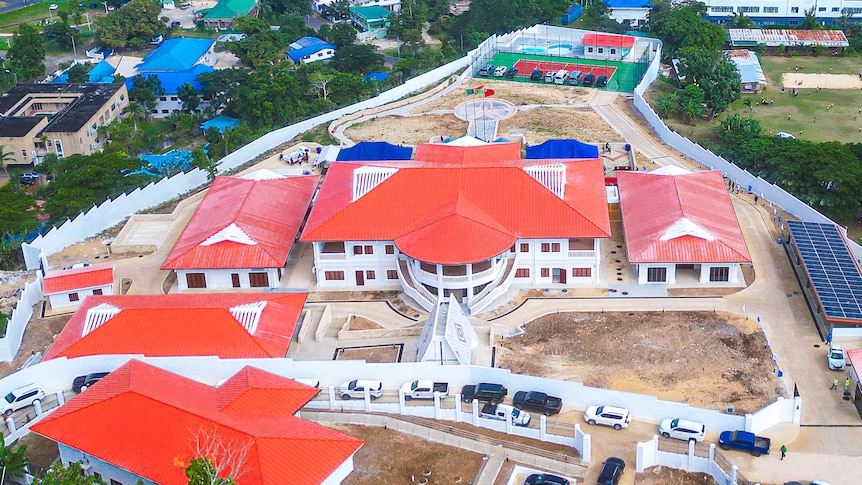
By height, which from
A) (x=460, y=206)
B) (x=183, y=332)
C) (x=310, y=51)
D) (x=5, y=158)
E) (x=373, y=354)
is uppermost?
(x=460, y=206)

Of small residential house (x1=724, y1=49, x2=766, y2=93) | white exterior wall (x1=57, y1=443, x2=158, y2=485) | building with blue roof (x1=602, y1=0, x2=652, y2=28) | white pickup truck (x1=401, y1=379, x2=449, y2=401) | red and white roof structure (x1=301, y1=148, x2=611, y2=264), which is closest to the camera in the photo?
white exterior wall (x1=57, y1=443, x2=158, y2=485)

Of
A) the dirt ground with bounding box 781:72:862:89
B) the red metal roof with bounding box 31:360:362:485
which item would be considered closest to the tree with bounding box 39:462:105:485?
the red metal roof with bounding box 31:360:362:485

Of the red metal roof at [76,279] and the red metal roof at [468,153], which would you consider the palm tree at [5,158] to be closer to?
the red metal roof at [76,279]

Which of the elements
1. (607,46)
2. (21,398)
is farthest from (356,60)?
(21,398)

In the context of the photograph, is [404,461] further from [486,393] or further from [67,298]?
[67,298]

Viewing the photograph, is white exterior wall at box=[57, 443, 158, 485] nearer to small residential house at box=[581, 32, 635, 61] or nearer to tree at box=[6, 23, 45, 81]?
small residential house at box=[581, 32, 635, 61]

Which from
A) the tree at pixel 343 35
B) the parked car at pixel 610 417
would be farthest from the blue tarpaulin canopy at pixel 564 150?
the tree at pixel 343 35

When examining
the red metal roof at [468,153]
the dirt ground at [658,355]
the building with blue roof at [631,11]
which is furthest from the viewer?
the building with blue roof at [631,11]
